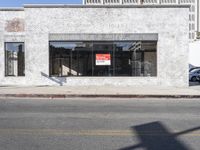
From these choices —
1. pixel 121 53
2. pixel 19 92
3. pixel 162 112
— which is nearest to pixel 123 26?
pixel 121 53

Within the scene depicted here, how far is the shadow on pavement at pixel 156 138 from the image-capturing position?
8055mm

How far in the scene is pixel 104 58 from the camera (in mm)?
26391

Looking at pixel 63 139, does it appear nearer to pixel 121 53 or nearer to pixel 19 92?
pixel 19 92

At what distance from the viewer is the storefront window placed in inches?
1040

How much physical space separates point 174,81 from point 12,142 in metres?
19.1

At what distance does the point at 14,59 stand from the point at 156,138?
1950 centimetres

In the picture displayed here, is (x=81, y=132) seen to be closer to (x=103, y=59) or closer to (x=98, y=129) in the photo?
(x=98, y=129)

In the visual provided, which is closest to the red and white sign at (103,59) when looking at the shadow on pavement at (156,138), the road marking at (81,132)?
the shadow on pavement at (156,138)

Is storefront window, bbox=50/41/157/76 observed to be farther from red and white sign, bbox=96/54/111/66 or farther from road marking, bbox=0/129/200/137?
road marking, bbox=0/129/200/137

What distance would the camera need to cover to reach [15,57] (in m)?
27.1

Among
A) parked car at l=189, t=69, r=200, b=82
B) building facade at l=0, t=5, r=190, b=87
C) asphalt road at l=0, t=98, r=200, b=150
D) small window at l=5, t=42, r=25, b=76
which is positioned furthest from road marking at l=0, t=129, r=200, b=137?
parked car at l=189, t=69, r=200, b=82

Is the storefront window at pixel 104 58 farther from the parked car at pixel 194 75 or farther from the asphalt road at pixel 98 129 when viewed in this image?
the asphalt road at pixel 98 129

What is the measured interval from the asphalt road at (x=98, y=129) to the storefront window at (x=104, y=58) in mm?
11965

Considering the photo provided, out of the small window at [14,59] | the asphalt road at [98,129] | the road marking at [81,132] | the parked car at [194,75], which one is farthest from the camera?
the parked car at [194,75]
